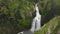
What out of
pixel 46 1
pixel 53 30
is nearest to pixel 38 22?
pixel 46 1

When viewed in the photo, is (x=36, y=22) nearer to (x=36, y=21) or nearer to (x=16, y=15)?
(x=36, y=21)

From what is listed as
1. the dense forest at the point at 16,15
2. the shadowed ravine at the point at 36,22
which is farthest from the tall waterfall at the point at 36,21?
the dense forest at the point at 16,15

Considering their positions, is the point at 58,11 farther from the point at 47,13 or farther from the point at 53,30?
the point at 53,30

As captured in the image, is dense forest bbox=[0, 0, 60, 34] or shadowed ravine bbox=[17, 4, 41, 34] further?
shadowed ravine bbox=[17, 4, 41, 34]

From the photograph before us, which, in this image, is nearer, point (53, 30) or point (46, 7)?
point (53, 30)

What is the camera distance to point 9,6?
548 inches

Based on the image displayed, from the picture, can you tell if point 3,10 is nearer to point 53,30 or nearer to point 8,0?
point 8,0

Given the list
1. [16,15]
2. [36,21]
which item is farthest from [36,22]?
[16,15]

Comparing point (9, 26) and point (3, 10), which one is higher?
point (3, 10)

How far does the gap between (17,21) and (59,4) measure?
3010mm

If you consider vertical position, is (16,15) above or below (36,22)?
above

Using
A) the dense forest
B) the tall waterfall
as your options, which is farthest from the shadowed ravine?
the dense forest

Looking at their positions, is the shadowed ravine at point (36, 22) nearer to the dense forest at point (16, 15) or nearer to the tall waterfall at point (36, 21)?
the tall waterfall at point (36, 21)

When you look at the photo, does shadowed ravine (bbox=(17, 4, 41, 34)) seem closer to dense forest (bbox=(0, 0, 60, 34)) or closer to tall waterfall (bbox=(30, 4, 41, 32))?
tall waterfall (bbox=(30, 4, 41, 32))
